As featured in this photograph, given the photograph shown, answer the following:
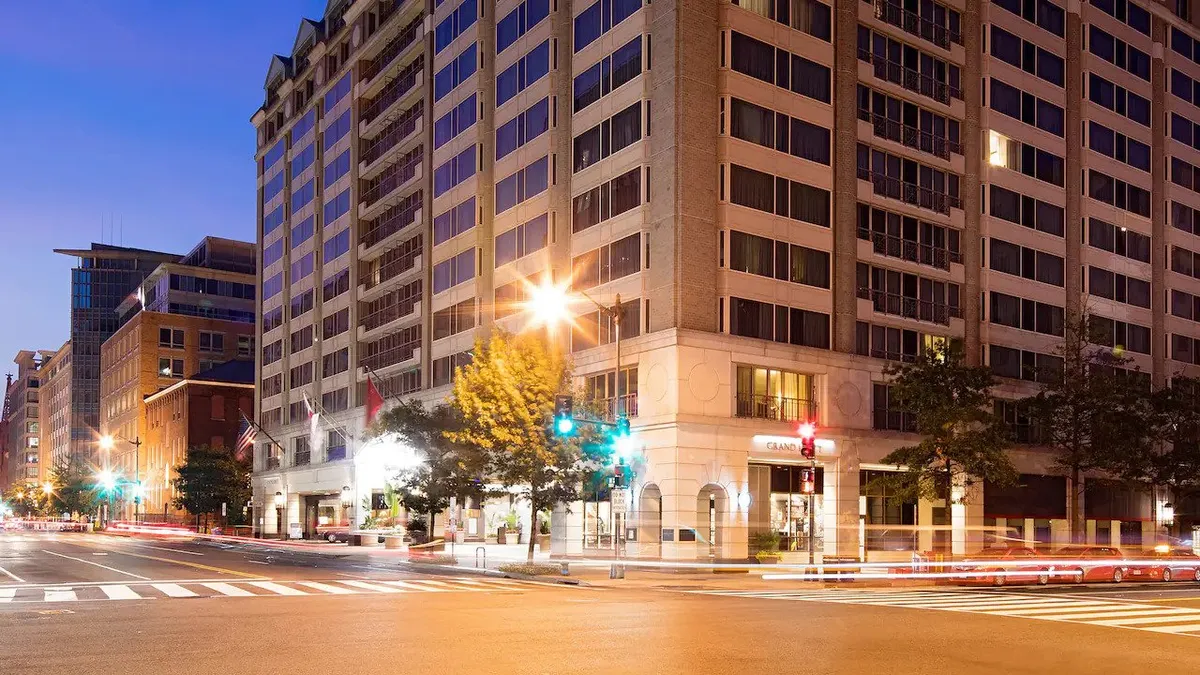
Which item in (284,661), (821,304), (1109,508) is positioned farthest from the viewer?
(1109,508)

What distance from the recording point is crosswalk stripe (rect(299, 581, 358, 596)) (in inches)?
1150

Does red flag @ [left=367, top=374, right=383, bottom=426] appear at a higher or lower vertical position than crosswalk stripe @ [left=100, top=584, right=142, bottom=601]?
higher

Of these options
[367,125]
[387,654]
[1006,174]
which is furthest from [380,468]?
[387,654]

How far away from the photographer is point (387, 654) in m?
16.9

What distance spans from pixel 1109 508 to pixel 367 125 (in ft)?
177

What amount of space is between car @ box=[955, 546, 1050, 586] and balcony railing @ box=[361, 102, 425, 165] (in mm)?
47094

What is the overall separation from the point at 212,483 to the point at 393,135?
44159 millimetres

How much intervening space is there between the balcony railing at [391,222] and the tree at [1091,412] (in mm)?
38846

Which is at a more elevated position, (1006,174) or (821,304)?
(1006,174)

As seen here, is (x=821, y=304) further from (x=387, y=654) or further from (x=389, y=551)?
(x=387, y=654)

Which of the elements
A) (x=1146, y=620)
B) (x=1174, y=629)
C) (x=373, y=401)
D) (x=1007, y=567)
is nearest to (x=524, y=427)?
(x=1007, y=567)

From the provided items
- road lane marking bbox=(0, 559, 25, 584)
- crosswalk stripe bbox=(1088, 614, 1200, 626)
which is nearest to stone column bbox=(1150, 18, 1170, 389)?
crosswalk stripe bbox=(1088, 614, 1200, 626)

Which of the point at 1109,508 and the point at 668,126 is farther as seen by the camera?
the point at 1109,508

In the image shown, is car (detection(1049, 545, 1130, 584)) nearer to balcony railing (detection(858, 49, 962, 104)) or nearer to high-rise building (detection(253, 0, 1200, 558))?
high-rise building (detection(253, 0, 1200, 558))
